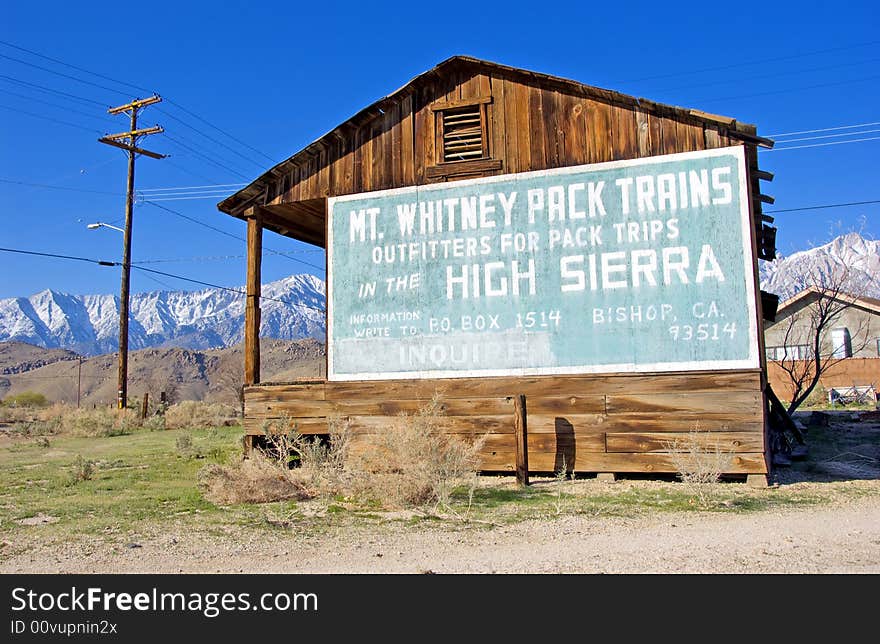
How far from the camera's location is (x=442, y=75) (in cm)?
1414

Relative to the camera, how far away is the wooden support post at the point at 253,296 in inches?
579

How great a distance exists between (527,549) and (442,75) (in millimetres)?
9558

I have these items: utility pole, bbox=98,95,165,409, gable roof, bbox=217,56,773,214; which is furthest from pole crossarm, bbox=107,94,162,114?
gable roof, bbox=217,56,773,214

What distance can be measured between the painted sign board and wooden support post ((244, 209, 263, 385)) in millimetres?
1569

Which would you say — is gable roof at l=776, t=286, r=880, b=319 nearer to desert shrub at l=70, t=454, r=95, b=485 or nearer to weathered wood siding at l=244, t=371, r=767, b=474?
weathered wood siding at l=244, t=371, r=767, b=474

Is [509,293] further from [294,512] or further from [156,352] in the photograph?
[156,352]

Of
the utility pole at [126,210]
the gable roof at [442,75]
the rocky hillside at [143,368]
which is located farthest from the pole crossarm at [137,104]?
the rocky hillside at [143,368]

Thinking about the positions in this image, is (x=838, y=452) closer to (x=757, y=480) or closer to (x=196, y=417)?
(x=757, y=480)

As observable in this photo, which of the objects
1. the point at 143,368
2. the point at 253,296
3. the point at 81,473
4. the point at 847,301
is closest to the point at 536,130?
the point at 253,296

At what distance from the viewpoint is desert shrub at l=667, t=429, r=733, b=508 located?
10367 mm

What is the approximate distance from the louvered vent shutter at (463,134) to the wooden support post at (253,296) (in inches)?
159

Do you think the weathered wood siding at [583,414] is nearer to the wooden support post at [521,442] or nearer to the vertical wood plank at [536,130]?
the wooden support post at [521,442]

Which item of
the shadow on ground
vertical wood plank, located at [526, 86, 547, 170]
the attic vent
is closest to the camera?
the shadow on ground
